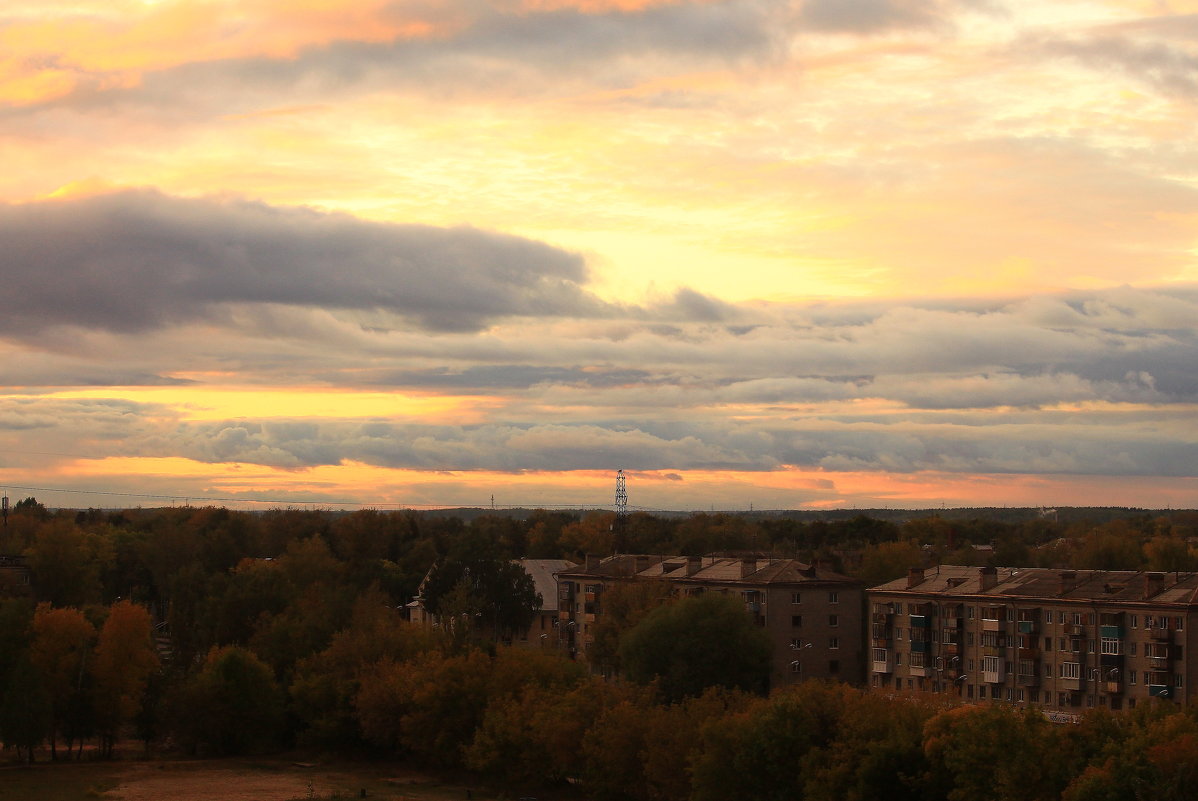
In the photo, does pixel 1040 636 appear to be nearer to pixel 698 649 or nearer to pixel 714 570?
pixel 698 649

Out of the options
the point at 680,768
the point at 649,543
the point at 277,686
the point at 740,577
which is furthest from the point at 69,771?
the point at 649,543

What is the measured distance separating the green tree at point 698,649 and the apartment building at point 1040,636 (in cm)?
1217

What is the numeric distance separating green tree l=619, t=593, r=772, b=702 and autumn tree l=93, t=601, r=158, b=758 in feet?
105

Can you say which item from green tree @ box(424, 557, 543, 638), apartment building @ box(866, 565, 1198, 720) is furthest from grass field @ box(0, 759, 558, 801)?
green tree @ box(424, 557, 543, 638)

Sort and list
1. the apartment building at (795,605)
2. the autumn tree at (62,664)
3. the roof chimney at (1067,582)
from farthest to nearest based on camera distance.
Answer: the apartment building at (795,605), the roof chimney at (1067,582), the autumn tree at (62,664)

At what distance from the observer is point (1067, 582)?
98.3 meters

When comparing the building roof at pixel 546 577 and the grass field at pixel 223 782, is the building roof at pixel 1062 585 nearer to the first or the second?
the building roof at pixel 546 577

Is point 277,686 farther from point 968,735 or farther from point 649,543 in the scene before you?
point 649,543

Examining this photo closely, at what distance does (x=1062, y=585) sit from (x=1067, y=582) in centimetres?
47

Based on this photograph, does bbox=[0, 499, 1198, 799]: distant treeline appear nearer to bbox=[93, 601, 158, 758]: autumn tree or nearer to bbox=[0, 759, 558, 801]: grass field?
bbox=[93, 601, 158, 758]: autumn tree

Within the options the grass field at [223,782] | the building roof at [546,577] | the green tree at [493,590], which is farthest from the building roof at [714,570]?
the grass field at [223,782]

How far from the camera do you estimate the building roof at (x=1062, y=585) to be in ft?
304

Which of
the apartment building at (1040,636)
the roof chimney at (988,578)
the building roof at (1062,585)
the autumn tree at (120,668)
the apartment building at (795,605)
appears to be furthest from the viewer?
the apartment building at (795,605)

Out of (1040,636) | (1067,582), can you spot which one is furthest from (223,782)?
(1067,582)
